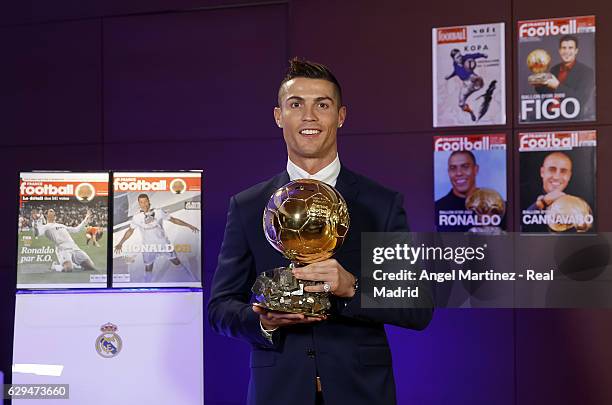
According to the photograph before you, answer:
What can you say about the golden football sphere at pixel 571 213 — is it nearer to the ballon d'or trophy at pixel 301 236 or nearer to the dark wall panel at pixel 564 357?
the dark wall panel at pixel 564 357

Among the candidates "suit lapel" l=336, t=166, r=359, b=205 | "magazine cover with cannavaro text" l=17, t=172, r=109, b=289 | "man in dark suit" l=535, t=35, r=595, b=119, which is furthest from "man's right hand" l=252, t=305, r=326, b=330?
"man in dark suit" l=535, t=35, r=595, b=119

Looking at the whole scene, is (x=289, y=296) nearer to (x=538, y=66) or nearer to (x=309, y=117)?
(x=309, y=117)

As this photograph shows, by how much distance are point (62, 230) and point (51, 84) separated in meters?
1.38

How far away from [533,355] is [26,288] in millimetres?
2348

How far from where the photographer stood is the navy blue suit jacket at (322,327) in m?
1.83

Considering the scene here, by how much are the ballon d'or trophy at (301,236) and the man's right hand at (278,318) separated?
14 mm

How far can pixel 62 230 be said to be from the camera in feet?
9.62

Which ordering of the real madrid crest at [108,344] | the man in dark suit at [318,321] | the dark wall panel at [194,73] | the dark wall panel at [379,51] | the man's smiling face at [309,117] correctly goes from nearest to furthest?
1. the man in dark suit at [318,321]
2. the man's smiling face at [309,117]
3. the real madrid crest at [108,344]
4. the dark wall panel at [379,51]
5. the dark wall panel at [194,73]

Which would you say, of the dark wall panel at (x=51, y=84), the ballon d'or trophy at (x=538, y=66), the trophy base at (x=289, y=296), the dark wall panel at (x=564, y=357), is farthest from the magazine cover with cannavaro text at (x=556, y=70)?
the dark wall panel at (x=51, y=84)

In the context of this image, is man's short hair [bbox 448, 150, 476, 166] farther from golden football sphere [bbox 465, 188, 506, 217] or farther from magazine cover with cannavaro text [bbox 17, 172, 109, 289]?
magazine cover with cannavaro text [bbox 17, 172, 109, 289]

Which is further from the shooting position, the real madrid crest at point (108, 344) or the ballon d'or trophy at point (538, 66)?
the ballon d'or trophy at point (538, 66)

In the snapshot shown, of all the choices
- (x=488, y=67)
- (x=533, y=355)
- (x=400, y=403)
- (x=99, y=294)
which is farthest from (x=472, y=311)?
(x=99, y=294)

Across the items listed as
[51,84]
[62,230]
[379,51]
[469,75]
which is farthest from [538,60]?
[51,84]

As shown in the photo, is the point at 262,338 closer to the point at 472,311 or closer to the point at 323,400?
the point at 323,400
